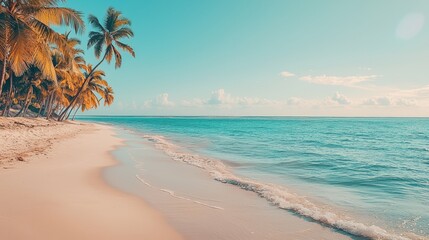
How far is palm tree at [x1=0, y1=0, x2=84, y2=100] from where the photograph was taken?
1148cm

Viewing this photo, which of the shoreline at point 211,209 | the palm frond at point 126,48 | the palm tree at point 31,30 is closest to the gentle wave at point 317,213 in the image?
the shoreline at point 211,209

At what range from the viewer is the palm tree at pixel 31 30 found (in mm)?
11484

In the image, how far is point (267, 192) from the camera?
27.2 feet

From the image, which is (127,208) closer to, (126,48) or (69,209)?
(69,209)

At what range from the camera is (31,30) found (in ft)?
39.0

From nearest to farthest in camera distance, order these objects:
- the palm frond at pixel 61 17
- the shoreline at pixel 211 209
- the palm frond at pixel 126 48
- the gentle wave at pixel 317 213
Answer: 1. the shoreline at pixel 211 209
2. the gentle wave at pixel 317 213
3. the palm frond at pixel 61 17
4. the palm frond at pixel 126 48

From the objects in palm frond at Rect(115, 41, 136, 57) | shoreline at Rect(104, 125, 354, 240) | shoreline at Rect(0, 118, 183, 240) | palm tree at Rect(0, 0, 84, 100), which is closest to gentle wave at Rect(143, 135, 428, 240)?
shoreline at Rect(104, 125, 354, 240)

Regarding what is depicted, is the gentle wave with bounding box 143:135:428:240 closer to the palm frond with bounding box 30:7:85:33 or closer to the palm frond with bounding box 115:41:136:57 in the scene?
the palm frond with bounding box 30:7:85:33

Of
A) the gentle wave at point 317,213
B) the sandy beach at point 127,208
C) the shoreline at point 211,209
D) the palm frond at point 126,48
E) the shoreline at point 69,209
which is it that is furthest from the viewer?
the palm frond at point 126,48

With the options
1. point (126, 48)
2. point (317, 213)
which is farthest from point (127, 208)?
point (126, 48)

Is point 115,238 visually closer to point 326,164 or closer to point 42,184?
point 42,184

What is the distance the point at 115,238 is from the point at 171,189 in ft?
12.0

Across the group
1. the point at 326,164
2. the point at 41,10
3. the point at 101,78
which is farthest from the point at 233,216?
the point at 101,78

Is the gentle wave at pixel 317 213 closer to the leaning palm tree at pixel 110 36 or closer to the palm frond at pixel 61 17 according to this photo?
the palm frond at pixel 61 17
